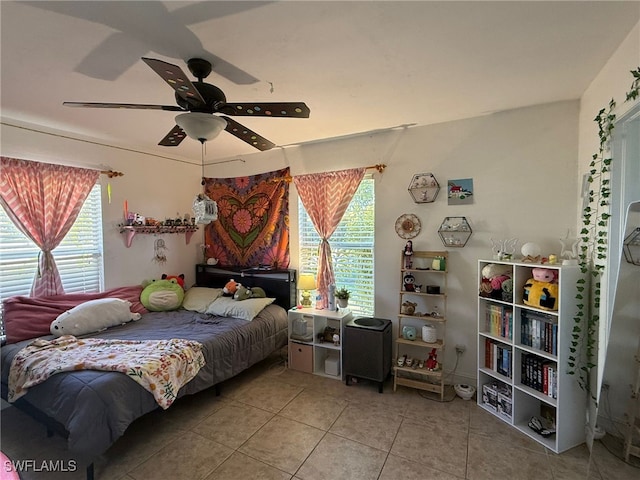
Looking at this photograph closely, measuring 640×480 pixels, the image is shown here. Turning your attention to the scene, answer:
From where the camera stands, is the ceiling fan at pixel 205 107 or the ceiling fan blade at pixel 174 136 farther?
the ceiling fan blade at pixel 174 136

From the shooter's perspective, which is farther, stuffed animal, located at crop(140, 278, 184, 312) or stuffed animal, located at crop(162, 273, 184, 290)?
stuffed animal, located at crop(162, 273, 184, 290)

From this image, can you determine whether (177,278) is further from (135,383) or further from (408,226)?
(408,226)

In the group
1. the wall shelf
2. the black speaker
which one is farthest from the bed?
the black speaker

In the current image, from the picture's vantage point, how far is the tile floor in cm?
187

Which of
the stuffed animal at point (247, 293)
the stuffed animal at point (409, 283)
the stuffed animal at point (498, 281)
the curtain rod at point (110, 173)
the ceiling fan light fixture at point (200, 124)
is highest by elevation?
the curtain rod at point (110, 173)

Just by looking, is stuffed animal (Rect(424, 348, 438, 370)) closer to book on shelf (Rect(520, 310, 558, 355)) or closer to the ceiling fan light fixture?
book on shelf (Rect(520, 310, 558, 355))

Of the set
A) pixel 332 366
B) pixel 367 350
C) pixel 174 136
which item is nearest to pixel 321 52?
pixel 174 136

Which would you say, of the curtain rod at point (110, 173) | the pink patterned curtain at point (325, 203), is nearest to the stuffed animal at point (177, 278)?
the curtain rod at point (110, 173)

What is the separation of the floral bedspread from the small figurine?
2.01 m

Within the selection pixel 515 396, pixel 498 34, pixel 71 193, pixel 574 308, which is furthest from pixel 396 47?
pixel 71 193

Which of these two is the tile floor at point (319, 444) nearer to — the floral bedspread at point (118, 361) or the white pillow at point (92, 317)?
the floral bedspread at point (118, 361)

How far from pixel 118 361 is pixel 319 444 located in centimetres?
150

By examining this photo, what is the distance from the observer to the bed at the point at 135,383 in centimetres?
177

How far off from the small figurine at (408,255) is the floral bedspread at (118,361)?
6.61ft
